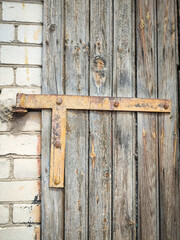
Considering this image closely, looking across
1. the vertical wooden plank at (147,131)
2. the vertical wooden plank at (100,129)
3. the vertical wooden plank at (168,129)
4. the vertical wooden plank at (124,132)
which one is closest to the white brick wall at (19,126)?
the vertical wooden plank at (100,129)

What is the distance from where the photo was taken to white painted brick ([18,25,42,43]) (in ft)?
3.73

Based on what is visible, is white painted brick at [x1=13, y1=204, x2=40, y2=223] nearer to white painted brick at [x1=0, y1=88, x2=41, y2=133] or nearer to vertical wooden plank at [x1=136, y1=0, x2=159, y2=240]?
white painted brick at [x1=0, y1=88, x2=41, y2=133]

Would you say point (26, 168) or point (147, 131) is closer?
point (26, 168)

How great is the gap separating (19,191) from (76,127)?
1.31ft

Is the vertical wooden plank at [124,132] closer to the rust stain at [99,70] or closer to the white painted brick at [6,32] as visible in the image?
the rust stain at [99,70]

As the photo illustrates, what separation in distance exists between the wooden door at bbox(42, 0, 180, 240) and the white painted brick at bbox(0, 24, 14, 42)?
0.53 feet

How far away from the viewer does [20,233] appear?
1085 millimetres

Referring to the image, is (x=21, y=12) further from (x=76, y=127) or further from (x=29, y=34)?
(x=76, y=127)

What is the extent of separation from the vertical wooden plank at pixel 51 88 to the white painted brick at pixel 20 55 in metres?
0.04

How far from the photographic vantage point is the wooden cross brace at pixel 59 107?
3.64ft

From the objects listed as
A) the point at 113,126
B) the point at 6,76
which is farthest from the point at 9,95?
the point at 113,126

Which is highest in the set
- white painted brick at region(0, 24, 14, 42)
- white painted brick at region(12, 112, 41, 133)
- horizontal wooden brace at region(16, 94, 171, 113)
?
white painted brick at region(0, 24, 14, 42)

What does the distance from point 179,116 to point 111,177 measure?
19.0 inches

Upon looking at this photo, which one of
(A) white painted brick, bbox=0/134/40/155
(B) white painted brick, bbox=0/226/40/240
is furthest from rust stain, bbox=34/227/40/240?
(A) white painted brick, bbox=0/134/40/155
